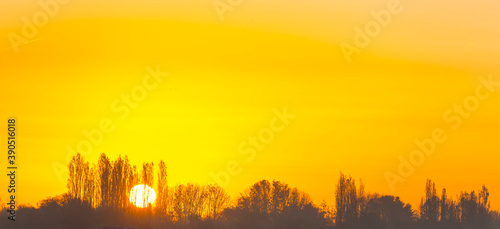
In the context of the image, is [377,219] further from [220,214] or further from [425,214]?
[220,214]

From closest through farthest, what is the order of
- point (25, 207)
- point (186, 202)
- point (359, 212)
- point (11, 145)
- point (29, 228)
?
point (11, 145) → point (29, 228) → point (25, 207) → point (186, 202) → point (359, 212)

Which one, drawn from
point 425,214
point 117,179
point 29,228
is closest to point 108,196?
point 117,179

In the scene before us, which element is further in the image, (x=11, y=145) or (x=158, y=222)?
(x=158, y=222)

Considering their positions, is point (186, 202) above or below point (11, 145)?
above

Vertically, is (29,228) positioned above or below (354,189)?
below

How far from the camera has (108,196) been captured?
116 meters

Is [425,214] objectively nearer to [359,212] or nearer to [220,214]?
[359,212]

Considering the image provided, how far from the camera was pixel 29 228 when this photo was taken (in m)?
106

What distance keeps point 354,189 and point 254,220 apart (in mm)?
17761

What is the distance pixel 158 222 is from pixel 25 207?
12.6 meters

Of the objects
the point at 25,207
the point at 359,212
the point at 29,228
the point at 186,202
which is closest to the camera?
the point at 29,228

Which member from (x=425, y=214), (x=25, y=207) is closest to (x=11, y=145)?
(x=25, y=207)

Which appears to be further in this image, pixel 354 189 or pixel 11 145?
pixel 354 189

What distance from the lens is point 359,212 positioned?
14162 centimetres
